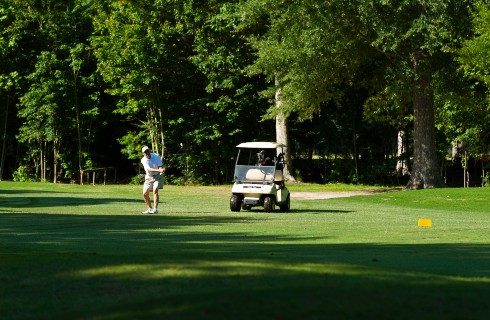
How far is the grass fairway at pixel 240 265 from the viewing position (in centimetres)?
892

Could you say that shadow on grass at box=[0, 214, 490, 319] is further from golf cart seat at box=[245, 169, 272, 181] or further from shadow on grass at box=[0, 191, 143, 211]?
shadow on grass at box=[0, 191, 143, 211]

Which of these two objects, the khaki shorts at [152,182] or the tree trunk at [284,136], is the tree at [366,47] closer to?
the tree trunk at [284,136]

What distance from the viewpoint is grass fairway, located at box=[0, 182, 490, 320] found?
29.3 ft

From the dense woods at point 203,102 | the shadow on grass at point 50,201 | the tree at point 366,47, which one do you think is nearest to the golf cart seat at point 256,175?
the shadow on grass at point 50,201

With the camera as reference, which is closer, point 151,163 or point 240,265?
point 240,265

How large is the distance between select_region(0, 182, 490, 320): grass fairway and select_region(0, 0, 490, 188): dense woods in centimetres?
1611

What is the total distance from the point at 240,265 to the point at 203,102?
149ft

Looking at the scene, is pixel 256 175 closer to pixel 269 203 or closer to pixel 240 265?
pixel 269 203

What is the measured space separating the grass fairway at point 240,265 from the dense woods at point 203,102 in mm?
16109

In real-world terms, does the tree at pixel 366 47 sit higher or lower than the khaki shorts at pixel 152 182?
higher

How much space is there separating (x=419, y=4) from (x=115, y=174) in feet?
83.7

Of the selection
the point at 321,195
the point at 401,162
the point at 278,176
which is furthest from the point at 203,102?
the point at 278,176

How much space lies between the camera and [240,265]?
37.3 feet

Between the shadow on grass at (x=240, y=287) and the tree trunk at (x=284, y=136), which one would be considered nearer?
the shadow on grass at (x=240, y=287)
